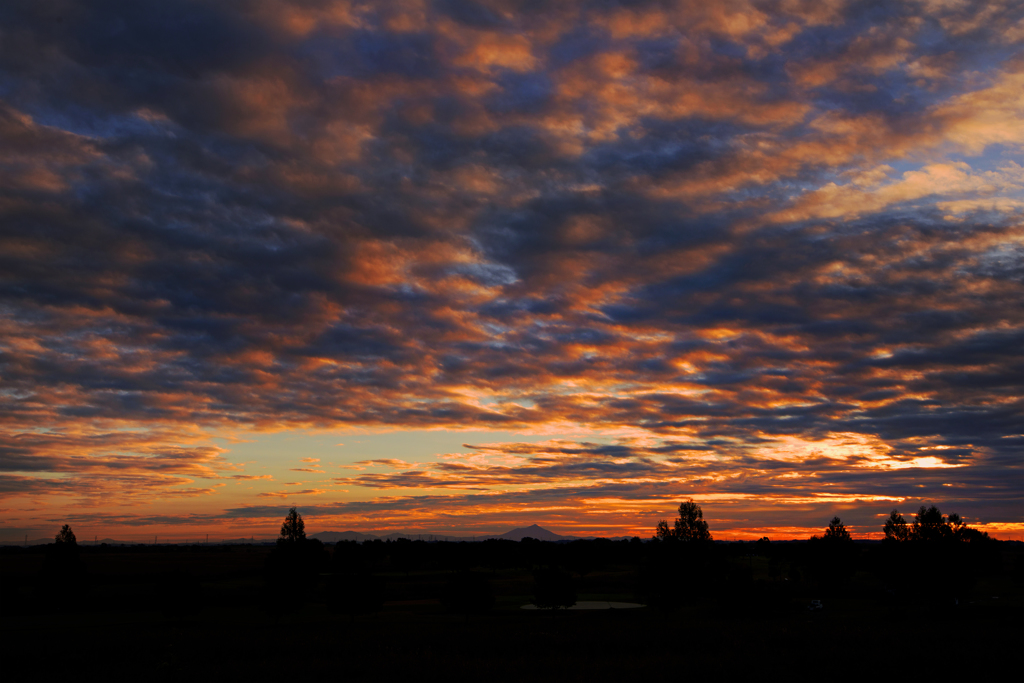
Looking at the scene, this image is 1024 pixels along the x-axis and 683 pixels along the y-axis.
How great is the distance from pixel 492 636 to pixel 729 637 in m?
19.7

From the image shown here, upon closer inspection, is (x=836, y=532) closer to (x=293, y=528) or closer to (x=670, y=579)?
(x=670, y=579)

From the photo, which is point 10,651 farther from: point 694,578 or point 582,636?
point 694,578

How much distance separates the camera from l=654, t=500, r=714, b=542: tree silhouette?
11769cm

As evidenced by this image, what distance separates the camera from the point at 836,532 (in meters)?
136

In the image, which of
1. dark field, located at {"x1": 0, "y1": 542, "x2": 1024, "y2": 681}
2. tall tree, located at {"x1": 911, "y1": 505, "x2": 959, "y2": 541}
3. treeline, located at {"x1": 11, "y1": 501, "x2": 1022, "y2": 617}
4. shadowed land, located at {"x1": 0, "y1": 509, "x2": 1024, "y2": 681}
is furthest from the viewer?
tall tree, located at {"x1": 911, "y1": 505, "x2": 959, "y2": 541}

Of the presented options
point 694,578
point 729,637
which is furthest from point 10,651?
point 694,578

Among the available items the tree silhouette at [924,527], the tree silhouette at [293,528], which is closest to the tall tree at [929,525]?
the tree silhouette at [924,527]

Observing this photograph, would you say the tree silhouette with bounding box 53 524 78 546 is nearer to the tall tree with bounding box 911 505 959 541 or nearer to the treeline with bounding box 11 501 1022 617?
the treeline with bounding box 11 501 1022 617

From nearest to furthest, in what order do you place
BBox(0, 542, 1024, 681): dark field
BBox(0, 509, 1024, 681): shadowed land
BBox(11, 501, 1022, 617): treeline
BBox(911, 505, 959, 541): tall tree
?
1. BBox(0, 542, 1024, 681): dark field
2. BBox(0, 509, 1024, 681): shadowed land
3. BBox(11, 501, 1022, 617): treeline
4. BBox(911, 505, 959, 541): tall tree

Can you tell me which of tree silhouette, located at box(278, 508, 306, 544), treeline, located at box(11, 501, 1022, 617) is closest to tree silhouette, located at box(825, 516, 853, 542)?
treeline, located at box(11, 501, 1022, 617)

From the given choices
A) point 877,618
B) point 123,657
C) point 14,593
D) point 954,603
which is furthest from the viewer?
point 14,593

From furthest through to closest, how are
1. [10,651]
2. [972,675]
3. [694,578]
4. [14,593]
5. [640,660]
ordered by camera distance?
[14,593] → [694,578] → [10,651] → [640,660] → [972,675]

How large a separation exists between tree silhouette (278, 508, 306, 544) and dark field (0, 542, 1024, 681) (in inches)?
182

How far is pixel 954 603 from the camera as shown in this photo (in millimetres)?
81750
